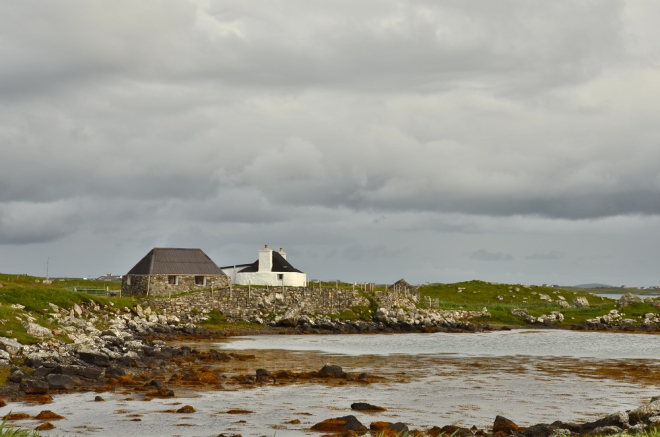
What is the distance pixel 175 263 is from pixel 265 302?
13.1 metres

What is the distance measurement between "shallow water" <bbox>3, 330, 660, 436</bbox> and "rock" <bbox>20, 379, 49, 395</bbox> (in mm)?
1132

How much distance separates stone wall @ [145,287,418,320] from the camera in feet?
254

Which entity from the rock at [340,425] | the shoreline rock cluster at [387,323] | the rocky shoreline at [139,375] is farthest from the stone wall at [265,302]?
the rock at [340,425]

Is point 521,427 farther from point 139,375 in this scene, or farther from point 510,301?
point 510,301

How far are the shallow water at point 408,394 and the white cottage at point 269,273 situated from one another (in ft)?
110

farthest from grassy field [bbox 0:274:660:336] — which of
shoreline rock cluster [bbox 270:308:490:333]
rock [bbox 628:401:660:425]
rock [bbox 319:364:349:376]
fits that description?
rock [bbox 628:401:660:425]

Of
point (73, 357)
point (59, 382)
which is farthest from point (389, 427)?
point (73, 357)

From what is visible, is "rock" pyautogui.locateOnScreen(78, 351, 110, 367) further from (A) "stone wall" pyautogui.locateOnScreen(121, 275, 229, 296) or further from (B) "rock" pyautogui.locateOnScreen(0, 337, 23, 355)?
(A) "stone wall" pyautogui.locateOnScreen(121, 275, 229, 296)

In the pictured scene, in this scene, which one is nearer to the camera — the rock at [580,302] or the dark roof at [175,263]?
the dark roof at [175,263]

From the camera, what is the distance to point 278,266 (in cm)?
9269

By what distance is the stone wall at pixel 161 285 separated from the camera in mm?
81938

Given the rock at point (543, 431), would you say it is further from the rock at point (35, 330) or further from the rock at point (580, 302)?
the rock at point (580, 302)

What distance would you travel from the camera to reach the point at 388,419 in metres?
24.3

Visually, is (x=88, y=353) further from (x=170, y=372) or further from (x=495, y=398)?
(x=495, y=398)
